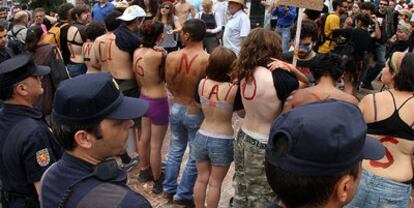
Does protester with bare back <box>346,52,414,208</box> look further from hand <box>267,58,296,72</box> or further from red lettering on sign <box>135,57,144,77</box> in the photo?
red lettering on sign <box>135,57,144,77</box>

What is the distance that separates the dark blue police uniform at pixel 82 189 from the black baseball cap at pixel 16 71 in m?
1.21

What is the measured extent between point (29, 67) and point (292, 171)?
2331 millimetres

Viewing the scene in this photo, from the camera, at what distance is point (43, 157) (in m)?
2.58

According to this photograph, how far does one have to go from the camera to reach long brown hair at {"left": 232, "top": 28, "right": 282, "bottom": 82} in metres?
3.44

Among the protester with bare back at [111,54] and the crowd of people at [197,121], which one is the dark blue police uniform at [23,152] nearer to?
the crowd of people at [197,121]

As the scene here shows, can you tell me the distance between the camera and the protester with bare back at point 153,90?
4.75 metres

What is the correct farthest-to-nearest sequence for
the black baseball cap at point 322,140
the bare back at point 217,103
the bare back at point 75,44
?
the bare back at point 75,44
the bare back at point 217,103
the black baseball cap at point 322,140

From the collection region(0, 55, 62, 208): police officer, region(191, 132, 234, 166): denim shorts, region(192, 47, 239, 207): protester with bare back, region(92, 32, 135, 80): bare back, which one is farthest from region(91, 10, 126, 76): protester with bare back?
region(0, 55, 62, 208): police officer

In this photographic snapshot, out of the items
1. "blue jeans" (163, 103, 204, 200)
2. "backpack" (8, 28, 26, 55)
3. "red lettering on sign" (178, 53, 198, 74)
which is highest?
"red lettering on sign" (178, 53, 198, 74)

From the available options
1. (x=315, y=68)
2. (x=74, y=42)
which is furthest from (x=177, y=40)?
(x=315, y=68)

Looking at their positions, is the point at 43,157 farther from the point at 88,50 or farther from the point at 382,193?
the point at 88,50

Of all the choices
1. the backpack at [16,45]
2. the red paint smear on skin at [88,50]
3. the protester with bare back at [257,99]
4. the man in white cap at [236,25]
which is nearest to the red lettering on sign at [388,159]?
the protester with bare back at [257,99]

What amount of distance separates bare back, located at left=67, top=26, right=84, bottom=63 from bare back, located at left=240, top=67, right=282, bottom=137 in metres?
3.55

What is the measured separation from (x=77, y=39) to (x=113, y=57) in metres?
1.29
